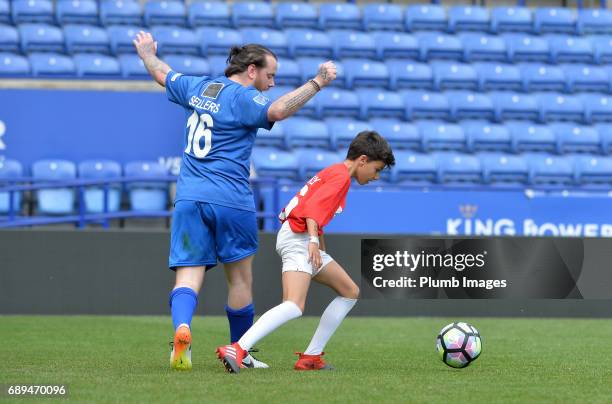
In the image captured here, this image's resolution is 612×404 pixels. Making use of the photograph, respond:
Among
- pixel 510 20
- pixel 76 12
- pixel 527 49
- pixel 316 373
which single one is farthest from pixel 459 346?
pixel 510 20

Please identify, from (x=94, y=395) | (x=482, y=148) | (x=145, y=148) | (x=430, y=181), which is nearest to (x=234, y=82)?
(x=94, y=395)

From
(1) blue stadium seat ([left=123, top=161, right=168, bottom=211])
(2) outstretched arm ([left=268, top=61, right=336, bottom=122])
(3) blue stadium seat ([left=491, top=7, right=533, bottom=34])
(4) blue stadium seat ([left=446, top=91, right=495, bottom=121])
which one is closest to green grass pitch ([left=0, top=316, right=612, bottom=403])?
(2) outstretched arm ([left=268, top=61, right=336, bottom=122])

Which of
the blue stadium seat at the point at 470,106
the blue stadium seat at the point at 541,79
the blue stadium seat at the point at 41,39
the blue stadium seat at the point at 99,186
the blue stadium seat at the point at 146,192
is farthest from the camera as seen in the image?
the blue stadium seat at the point at 541,79

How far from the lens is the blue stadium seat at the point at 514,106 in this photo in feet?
61.5

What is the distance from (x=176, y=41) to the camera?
1825cm

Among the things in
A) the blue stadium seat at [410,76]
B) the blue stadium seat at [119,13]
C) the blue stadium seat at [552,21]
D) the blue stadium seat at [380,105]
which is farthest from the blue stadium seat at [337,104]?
the blue stadium seat at [552,21]

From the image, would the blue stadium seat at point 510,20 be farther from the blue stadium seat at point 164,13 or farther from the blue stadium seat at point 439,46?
the blue stadium seat at point 164,13

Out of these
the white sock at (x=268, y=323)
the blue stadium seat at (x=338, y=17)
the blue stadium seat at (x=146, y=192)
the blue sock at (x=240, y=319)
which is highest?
the blue stadium seat at (x=338, y=17)

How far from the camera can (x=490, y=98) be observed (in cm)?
1880

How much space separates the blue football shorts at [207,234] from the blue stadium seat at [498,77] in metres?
13.0

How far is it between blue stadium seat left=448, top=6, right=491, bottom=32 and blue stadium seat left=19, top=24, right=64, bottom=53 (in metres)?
7.08

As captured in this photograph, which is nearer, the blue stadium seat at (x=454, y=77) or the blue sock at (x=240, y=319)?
the blue sock at (x=240, y=319)

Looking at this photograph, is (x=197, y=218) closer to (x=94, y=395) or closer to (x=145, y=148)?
(x=94, y=395)

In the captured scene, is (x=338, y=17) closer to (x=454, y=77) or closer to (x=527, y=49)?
(x=454, y=77)
